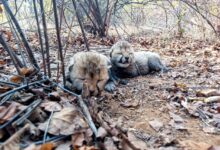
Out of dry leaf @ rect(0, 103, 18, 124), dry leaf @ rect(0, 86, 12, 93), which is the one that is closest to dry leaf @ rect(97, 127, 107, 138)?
dry leaf @ rect(0, 103, 18, 124)

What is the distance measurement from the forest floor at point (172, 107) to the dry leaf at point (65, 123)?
0.66 metres

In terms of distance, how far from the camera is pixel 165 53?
952 cm

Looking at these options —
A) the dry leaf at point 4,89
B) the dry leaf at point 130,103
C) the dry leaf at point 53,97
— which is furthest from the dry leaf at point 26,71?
the dry leaf at point 130,103

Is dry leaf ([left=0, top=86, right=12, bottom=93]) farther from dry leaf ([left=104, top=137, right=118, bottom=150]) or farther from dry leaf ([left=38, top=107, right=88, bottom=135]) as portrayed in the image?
dry leaf ([left=104, top=137, right=118, bottom=150])

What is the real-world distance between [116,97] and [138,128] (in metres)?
1.31

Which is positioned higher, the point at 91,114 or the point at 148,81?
the point at 91,114

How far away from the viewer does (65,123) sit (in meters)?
2.80

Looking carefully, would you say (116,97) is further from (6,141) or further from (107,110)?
(6,141)

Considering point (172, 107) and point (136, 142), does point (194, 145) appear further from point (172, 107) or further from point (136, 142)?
point (172, 107)

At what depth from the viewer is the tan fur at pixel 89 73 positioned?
14.8 feet

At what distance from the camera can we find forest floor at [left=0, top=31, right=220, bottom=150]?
3.20 metres

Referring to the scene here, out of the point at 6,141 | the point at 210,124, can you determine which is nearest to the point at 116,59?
the point at 210,124

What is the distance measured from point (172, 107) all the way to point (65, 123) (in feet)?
6.14

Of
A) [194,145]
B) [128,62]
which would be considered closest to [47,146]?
[194,145]
